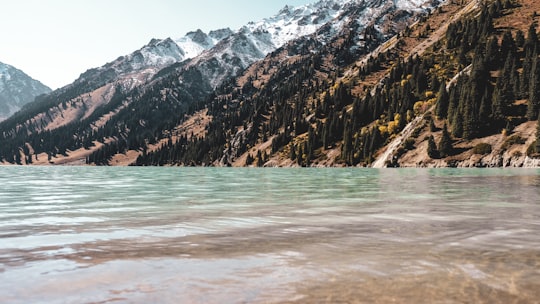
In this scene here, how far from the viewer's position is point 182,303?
234 inches

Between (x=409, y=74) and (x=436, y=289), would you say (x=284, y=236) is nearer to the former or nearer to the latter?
(x=436, y=289)

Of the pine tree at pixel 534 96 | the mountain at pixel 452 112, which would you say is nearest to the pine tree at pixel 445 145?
the mountain at pixel 452 112

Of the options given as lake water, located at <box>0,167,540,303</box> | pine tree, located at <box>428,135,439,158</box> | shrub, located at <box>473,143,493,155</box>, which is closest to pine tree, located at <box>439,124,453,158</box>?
pine tree, located at <box>428,135,439,158</box>

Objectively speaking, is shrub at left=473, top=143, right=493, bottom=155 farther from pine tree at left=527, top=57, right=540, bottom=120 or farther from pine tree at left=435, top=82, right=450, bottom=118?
pine tree at left=435, top=82, right=450, bottom=118

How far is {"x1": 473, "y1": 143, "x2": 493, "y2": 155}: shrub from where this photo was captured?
102875mm

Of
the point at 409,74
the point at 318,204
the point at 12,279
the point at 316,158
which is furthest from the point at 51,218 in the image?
the point at 409,74

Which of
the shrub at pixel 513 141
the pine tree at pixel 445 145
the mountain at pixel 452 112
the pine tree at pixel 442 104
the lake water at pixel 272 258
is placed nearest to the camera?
the lake water at pixel 272 258

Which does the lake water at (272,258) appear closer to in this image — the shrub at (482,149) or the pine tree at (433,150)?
the shrub at (482,149)

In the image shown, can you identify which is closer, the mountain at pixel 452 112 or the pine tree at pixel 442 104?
the mountain at pixel 452 112

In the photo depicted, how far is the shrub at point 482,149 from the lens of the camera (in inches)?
4050

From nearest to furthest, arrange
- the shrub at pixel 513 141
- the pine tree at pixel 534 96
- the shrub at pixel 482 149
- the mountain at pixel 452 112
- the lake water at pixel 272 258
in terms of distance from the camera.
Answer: the lake water at pixel 272 258 < the shrub at pixel 513 141 < the shrub at pixel 482 149 < the pine tree at pixel 534 96 < the mountain at pixel 452 112

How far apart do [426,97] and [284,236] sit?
154 m

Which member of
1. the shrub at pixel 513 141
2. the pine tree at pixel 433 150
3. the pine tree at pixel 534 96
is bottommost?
the pine tree at pixel 433 150

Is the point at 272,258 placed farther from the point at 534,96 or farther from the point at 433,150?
the point at 534,96
